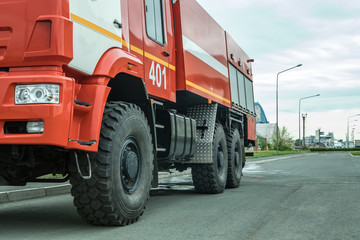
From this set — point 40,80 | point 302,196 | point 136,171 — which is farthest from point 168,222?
point 302,196

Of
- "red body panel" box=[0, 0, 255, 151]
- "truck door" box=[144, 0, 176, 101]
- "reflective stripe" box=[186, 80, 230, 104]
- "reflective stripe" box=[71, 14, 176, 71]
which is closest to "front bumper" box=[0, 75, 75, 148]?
"red body panel" box=[0, 0, 255, 151]

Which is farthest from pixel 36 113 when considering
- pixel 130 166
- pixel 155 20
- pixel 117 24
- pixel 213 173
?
pixel 213 173

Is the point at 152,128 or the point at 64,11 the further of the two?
the point at 152,128

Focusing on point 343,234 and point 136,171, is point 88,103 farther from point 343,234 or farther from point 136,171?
point 343,234

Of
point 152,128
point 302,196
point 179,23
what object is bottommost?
point 302,196

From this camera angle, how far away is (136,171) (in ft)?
16.9

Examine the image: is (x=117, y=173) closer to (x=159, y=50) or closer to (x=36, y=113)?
(x=36, y=113)

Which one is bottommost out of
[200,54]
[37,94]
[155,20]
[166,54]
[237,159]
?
[237,159]

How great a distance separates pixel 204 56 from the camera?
8.36 metres

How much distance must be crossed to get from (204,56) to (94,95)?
435cm

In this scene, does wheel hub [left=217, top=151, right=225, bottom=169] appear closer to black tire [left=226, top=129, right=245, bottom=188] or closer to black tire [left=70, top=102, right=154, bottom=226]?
black tire [left=226, top=129, right=245, bottom=188]

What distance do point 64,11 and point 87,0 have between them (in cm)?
44

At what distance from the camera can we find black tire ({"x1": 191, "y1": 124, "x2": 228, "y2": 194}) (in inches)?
336

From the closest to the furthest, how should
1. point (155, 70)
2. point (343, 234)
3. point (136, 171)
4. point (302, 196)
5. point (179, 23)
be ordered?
1. point (343, 234)
2. point (136, 171)
3. point (155, 70)
4. point (179, 23)
5. point (302, 196)
